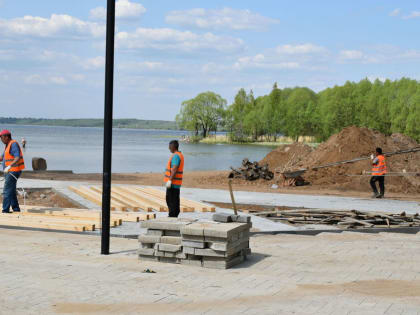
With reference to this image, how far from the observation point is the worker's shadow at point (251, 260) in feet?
27.6

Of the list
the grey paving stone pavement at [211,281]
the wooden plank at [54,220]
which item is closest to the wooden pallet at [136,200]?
the wooden plank at [54,220]

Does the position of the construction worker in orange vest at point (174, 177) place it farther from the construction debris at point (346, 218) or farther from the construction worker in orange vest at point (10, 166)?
the construction worker in orange vest at point (10, 166)

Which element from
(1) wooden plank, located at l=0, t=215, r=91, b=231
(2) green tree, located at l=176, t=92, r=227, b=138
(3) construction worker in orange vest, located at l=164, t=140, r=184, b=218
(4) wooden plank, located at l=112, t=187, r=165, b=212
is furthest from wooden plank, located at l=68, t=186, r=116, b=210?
(2) green tree, located at l=176, t=92, r=227, b=138

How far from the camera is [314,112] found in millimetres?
120000

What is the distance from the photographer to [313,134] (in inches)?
5123

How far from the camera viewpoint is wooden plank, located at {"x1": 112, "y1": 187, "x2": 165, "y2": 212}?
571 inches

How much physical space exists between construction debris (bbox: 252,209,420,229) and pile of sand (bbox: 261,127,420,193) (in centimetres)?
1055

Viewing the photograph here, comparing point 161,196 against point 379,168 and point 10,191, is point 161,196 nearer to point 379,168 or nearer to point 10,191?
point 10,191

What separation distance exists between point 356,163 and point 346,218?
1343 centimetres

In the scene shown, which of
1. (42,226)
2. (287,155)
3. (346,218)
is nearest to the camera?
(42,226)

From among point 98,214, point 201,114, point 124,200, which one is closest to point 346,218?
point 98,214

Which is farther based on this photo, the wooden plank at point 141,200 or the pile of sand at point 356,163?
the pile of sand at point 356,163

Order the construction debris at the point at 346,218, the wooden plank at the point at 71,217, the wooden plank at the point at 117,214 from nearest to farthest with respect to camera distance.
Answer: the wooden plank at the point at 71,217
the wooden plank at the point at 117,214
the construction debris at the point at 346,218

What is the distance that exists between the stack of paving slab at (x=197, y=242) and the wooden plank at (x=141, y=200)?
223 inches
